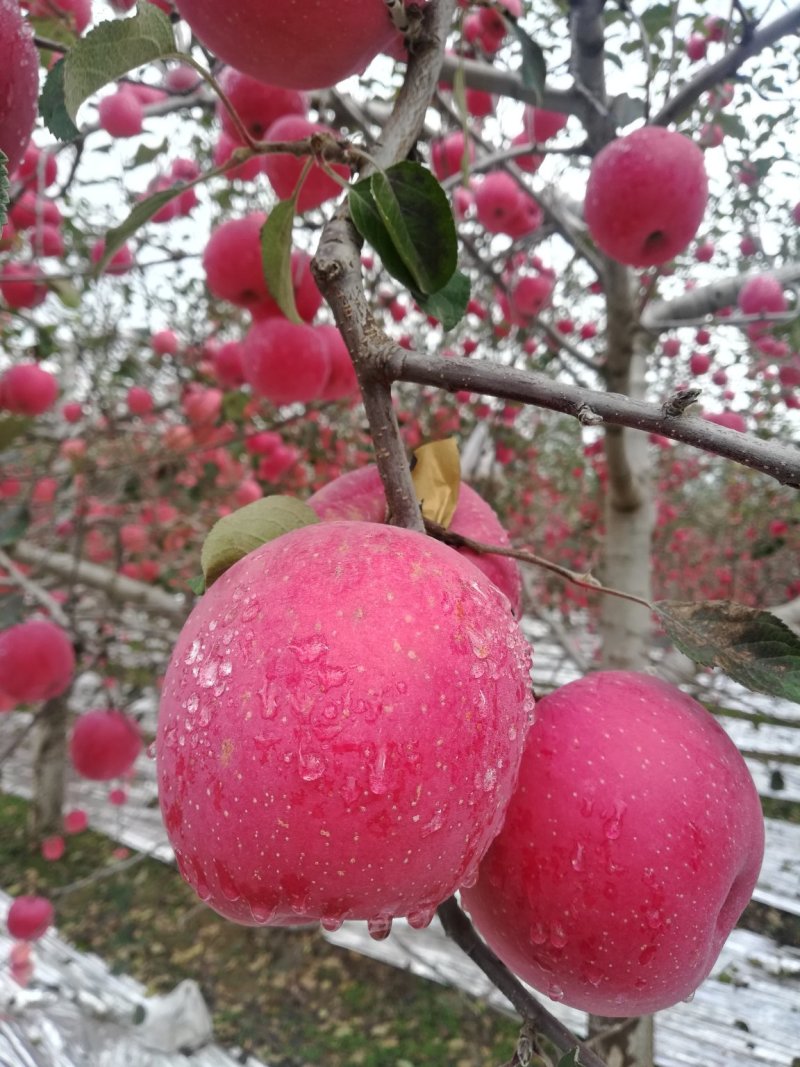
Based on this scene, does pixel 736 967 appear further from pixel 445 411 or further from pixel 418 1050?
pixel 445 411

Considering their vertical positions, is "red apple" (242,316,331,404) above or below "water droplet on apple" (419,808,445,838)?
above

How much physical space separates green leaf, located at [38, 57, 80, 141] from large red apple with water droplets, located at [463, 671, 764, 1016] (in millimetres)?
632

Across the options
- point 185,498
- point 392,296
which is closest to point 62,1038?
point 185,498

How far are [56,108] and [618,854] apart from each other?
75 centimetres

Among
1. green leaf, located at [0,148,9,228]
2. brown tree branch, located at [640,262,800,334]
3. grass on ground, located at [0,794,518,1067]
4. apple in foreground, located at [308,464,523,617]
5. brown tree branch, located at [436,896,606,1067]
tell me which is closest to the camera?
green leaf, located at [0,148,9,228]

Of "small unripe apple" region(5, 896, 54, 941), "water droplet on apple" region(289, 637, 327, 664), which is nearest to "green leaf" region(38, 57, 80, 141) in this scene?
"water droplet on apple" region(289, 637, 327, 664)

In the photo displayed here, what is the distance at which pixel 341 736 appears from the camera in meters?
0.34

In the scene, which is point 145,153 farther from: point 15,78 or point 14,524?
point 15,78

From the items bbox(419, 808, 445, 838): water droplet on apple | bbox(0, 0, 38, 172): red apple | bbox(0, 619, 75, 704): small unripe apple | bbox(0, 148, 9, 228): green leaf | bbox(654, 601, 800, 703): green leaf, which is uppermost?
bbox(0, 0, 38, 172): red apple

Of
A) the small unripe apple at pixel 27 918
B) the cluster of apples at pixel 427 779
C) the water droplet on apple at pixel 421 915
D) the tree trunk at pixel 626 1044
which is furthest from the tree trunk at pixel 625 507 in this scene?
the small unripe apple at pixel 27 918

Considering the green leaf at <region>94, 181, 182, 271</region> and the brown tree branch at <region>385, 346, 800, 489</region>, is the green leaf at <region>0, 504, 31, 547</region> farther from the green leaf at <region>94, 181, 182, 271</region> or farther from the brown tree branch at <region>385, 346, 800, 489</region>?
the brown tree branch at <region>385, 346, 800, 489</region>

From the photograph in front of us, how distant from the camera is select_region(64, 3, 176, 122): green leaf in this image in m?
0.46

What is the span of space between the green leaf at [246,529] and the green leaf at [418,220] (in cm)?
19

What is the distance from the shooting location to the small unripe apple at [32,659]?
1.48 meters
